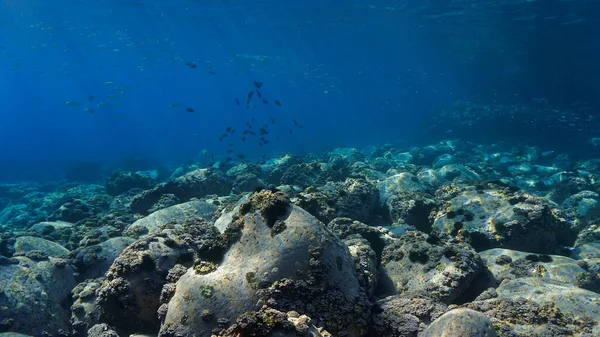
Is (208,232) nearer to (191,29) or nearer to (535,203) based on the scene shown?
(535,203)

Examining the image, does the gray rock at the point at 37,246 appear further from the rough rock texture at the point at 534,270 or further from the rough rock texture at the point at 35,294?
the rough rock texture at the point at 534,270

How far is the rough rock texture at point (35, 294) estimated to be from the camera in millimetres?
5367

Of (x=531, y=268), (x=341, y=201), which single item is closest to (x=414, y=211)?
(x=341, y=201)

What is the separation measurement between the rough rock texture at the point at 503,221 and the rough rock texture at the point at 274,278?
4.68m

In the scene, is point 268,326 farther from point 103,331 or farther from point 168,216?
point 168,216

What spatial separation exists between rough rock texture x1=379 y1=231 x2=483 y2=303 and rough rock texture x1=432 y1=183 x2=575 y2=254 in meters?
1.96

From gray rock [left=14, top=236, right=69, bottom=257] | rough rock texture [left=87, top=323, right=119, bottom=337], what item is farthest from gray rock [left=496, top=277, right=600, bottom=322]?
gray rock [left=14, top=236, right=69, bottom=257]

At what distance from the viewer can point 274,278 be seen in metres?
4.16

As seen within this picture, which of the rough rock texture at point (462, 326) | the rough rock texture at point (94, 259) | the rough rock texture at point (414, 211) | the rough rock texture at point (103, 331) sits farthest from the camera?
the rough rock texture at point (414, 211)

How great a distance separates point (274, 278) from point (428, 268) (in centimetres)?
301

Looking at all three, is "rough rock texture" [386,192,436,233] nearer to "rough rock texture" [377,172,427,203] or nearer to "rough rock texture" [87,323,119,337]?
"rough rock texture" [377,172,427,203]

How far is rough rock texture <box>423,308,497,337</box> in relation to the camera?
314 cm

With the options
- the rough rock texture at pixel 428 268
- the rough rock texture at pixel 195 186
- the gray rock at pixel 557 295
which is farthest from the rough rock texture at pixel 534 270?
the rough rock texture at pixel 195 186

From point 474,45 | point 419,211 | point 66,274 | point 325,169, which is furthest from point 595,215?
point 474,45
